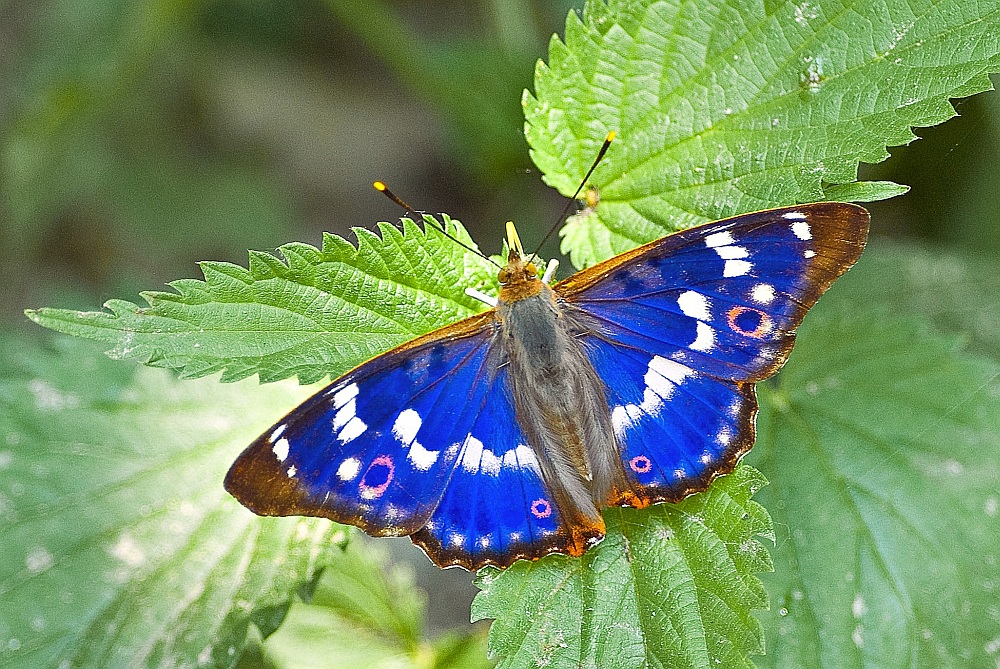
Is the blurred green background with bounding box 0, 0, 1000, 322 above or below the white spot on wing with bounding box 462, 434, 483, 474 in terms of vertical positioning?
above

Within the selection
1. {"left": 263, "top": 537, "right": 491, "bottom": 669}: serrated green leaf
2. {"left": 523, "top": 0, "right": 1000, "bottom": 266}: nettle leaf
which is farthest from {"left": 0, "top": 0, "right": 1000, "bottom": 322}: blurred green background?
{"left": 523, "top": 0, "right": 1000, "bottom": 266}: nettle leaf

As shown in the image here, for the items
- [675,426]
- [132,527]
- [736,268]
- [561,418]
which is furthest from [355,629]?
[736,268]

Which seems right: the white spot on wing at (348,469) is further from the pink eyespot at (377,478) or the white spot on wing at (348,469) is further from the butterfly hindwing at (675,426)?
the butterfly hindwing at (675,426)

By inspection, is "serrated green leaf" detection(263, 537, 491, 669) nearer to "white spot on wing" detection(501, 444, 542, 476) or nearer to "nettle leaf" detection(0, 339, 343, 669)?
"nettle leaf" detection(0, 339, 343, 669)

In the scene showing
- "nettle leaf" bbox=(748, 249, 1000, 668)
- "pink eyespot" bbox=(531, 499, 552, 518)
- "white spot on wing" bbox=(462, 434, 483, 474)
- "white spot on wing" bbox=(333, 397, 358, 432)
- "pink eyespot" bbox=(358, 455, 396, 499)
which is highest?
"white spot on wing" bbox=(333, 397, 358, 432)

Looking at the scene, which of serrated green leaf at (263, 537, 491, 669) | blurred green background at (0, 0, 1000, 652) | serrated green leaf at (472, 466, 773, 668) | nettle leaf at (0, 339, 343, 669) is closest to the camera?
serrated green leaf at (472, 466, 773, 668)

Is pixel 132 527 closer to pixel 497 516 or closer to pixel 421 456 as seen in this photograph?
pixel 421 456

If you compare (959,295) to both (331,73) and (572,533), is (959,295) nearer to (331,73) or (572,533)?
(572,533)
